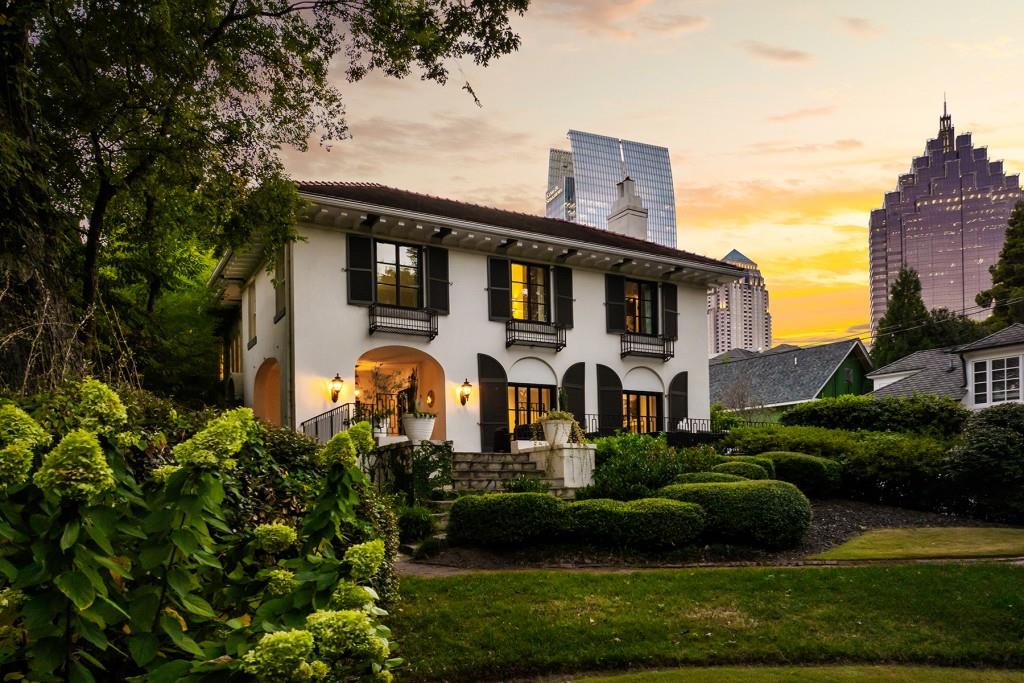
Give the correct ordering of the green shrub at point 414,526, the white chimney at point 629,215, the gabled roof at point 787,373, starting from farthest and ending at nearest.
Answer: the gabled roof at point 787,373
the white chimney at point 629,215
the green shrub at point 414,526

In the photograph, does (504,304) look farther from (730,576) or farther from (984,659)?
(984,659)

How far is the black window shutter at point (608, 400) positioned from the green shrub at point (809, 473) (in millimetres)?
6673

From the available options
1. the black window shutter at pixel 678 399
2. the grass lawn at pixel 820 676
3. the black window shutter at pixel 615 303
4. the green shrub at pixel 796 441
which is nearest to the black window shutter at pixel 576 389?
the black window shutter at pixel 615 303

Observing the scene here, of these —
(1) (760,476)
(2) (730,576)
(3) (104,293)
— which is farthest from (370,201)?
(2) (730,576)

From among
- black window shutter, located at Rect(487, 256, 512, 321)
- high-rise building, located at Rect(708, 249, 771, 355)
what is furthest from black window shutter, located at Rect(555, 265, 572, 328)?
high-rise building, located at Rect(708, 249, 771, 355)

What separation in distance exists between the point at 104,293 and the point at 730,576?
33.9 feet

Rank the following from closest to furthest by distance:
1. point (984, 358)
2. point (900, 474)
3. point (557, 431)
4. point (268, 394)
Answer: point (900, 474), point (557, 431), point (268, 394), point (984, 358)

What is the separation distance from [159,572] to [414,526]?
955 centimetres

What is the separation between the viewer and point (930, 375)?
105 ft

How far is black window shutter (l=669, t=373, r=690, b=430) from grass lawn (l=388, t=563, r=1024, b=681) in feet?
45.1

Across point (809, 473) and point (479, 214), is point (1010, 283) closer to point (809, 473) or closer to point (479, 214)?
point (479, 214)

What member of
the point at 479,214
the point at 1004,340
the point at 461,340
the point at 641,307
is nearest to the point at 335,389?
the point at 461,340

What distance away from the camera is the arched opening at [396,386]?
2036 centimetres

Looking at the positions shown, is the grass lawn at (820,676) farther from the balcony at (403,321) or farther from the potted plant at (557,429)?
the balcony at (403,321)
